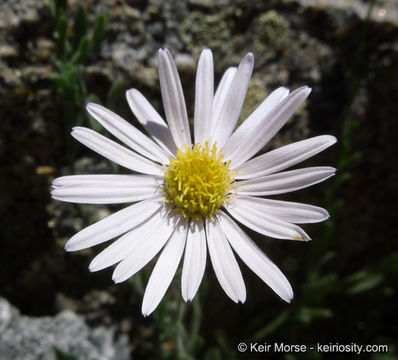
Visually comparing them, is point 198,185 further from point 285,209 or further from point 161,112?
point 161,112

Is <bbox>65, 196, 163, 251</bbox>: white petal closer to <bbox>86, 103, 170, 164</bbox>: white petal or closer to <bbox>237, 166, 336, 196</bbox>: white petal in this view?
<bbox>86, 103, 170, 164</bbox>: white petal

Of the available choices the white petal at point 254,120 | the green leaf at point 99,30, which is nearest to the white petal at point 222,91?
the white petal at point 254,120

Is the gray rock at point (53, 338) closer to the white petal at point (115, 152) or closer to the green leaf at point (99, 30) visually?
the white petal at point (115, 152)

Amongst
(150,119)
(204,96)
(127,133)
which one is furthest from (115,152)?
(204,96)

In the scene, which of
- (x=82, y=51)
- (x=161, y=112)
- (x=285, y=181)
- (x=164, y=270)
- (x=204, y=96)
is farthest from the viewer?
(x=161, y=112)

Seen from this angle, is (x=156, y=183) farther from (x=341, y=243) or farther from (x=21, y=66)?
(x=341, y=243)

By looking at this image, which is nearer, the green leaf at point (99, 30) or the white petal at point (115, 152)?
the white petal at point (115, 152)

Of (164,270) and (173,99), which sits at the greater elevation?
(173,99)
